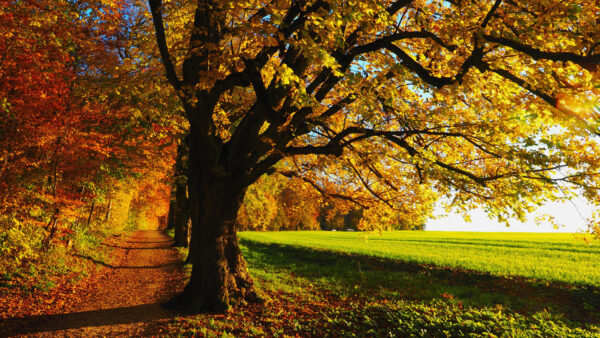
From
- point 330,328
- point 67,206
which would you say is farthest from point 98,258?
point 330,328

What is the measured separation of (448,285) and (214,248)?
38.0 feet

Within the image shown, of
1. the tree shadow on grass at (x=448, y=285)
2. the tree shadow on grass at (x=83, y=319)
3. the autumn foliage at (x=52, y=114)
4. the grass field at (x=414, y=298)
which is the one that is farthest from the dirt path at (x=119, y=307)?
the tree shadow on grass at (x=448, y=285)

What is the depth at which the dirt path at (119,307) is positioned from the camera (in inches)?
280

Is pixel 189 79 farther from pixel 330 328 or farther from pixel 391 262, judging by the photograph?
pixel 391 262

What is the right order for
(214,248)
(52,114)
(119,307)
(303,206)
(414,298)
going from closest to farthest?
(214,248) → (119,307) → (52,114) → (414,298) → (303,206)

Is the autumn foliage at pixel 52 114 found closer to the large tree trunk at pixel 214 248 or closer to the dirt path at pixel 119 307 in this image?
the dirt path at pixel 119 307

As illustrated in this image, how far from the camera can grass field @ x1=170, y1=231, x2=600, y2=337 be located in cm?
722

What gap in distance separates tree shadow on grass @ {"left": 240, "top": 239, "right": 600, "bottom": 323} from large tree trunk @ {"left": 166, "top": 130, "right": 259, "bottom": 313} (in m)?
5.12

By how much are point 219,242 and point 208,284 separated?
1170 millimetres

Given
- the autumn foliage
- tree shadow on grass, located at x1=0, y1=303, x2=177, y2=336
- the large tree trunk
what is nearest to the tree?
the large tree trunk

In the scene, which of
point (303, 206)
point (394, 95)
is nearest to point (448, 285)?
point (303, 206)

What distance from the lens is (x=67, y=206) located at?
12.1 m

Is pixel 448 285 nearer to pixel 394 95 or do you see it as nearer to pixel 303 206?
pixel 303 206

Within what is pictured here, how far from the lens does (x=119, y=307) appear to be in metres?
8.94
